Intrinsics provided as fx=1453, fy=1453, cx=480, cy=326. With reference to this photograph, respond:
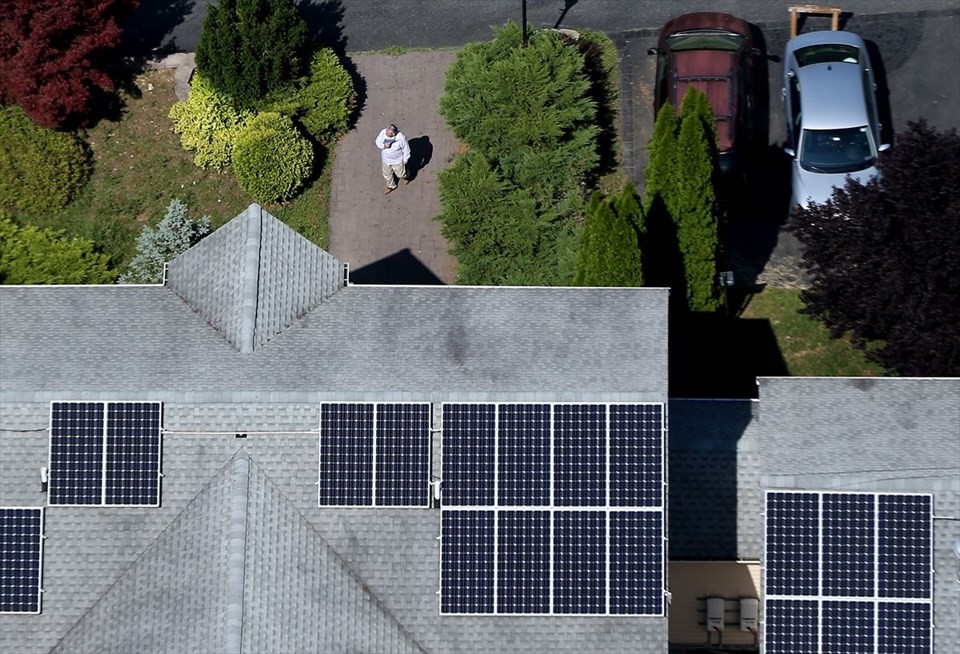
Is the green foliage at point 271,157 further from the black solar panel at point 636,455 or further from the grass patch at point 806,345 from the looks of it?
the black solar panel at point 636,455

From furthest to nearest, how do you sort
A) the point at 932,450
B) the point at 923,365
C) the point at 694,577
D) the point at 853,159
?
the point at 853,159 < the point at 923,365 < the point at 694,577 < the point at 932,450

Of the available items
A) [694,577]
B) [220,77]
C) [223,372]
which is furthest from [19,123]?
[694,577]

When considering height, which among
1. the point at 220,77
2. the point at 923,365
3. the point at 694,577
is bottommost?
the point at 694,577

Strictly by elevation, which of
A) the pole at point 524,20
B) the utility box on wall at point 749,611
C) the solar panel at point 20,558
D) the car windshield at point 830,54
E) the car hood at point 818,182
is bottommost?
the utility box on wall at point 749,611

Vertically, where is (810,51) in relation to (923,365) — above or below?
above

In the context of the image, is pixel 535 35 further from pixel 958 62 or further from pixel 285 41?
pixel 958 62

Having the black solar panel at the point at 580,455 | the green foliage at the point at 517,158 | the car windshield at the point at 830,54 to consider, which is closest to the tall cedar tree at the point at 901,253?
the car windshield at the point at 830,54
